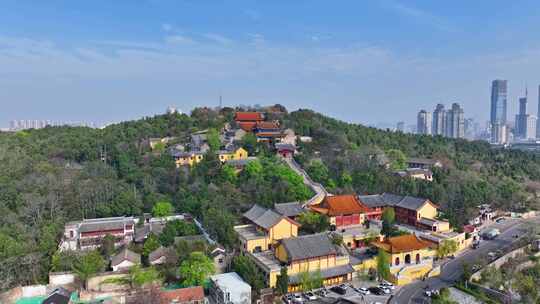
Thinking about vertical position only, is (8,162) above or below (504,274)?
above

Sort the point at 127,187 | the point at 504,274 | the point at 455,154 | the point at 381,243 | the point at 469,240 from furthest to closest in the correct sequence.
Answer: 1. the point at 455,154
2. the point at 127,187
3. the point at 469,240
4. the point at 381,243
5. the point at 504,274

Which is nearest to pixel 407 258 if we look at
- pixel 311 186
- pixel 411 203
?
pixel 411 203

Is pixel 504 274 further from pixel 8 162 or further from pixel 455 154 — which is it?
pixel 8 162

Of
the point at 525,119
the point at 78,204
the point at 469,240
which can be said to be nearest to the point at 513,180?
the point at 469,240

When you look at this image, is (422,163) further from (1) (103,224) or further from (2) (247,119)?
(1) (103,224)

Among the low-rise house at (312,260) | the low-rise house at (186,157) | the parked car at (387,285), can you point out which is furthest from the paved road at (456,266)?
the low-rise house at (186,157)

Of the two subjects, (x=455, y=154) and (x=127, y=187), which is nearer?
(x=127, y=187)
